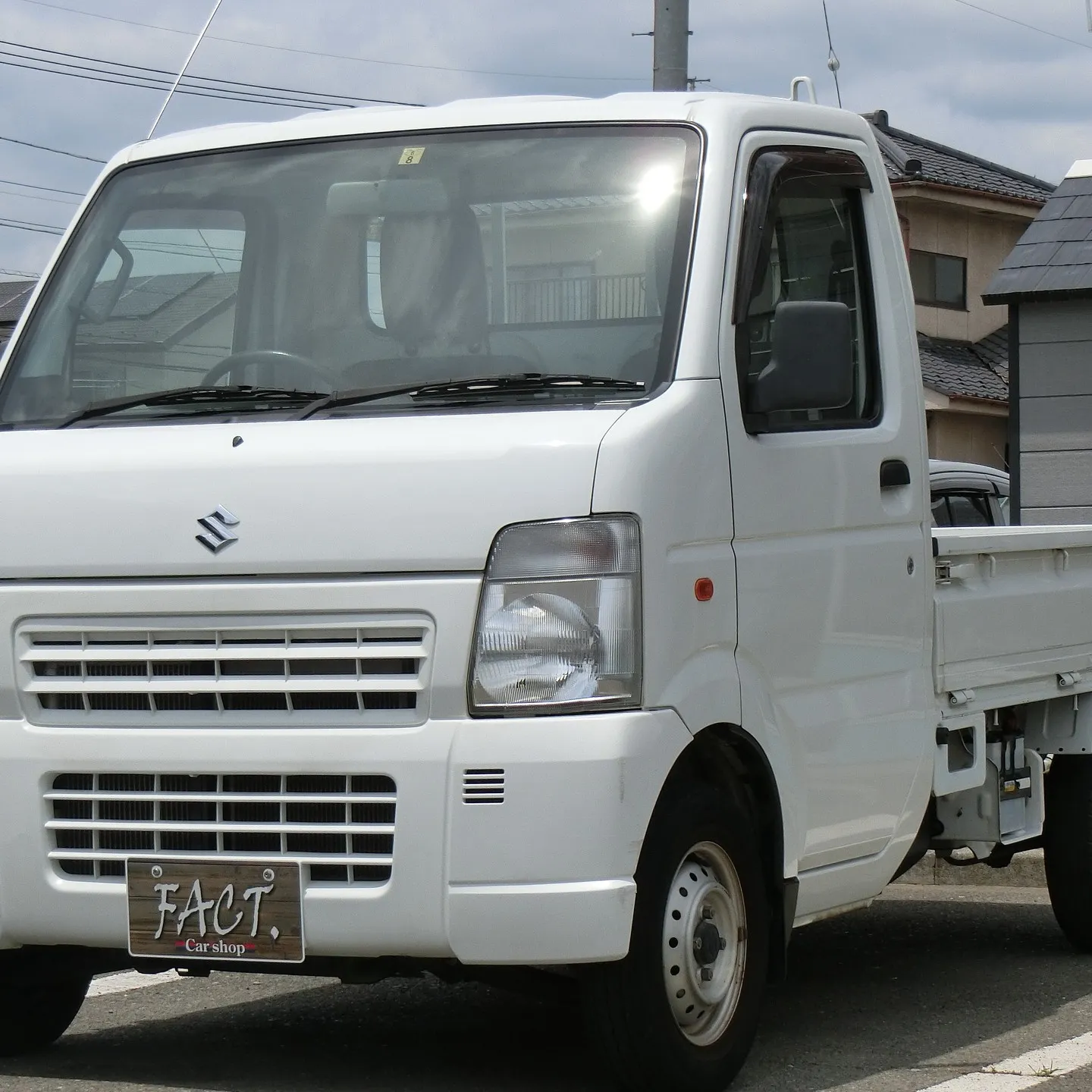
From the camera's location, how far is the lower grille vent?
184 inches

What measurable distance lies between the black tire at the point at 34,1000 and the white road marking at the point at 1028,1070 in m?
2.35

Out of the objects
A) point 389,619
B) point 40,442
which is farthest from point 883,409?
point 40,442

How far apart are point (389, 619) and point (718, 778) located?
3.27ft

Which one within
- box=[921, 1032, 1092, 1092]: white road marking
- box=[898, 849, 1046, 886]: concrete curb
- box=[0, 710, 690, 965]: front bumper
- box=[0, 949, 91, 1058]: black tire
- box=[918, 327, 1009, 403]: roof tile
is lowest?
box=[898, 849, 1046, 886]: concrete curb

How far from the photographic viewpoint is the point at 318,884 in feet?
15.9

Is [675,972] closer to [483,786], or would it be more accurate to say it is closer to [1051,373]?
[483,786]

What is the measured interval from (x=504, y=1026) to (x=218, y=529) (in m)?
2.14

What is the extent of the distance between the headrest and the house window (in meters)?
27.1

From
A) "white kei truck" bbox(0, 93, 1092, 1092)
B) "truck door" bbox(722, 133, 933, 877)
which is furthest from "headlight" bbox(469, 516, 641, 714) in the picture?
"truck door" bbox(722, 133, 933, 877)

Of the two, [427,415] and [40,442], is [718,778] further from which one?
[40,442]

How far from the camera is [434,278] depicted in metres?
5.42

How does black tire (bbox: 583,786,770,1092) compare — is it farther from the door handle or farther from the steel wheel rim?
the door handle

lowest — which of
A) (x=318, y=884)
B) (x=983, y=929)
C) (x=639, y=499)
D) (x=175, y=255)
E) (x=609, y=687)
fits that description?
(x=983, y=929)

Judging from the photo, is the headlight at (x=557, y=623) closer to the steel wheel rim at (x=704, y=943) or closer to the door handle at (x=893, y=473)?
the steel wheel rim at (x=704, y=943)
